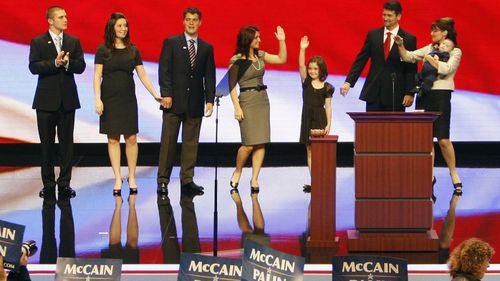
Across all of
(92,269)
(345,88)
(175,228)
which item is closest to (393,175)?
(175,228)

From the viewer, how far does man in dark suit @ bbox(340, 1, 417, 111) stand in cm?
1034

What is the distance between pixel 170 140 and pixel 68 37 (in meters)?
1.21

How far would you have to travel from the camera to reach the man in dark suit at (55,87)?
1043 centimetres

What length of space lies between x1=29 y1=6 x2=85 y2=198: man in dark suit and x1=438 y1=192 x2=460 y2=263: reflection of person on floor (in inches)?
125

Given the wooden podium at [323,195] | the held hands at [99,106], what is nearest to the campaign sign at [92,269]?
the wooden podium at [323,195]

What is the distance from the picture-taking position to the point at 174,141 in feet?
35.3

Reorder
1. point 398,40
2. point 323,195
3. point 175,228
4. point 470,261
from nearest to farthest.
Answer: point 470,261
point 323,195
point 175,228
point 398,40

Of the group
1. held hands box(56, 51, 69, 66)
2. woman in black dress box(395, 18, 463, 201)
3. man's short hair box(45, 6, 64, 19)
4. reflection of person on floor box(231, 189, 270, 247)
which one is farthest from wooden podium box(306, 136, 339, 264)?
man's short hair box(45, 6, 64, 19)

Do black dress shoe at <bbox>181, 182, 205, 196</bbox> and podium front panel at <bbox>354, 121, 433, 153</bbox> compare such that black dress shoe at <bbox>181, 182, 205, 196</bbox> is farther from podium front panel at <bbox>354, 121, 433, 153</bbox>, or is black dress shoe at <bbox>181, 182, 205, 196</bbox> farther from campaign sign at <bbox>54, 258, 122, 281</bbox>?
campaign sign at <bbox>54, 258, 122, 281</bbox>

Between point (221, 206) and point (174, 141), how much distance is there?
0.91 meters

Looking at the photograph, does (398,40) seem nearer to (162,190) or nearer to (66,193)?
(162,190)

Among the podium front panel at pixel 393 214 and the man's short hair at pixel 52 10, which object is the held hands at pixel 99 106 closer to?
the man's short hair at pixel 52 10

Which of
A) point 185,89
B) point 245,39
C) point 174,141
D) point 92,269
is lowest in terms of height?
point 92,269

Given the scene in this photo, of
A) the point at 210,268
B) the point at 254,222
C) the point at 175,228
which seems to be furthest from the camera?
the point at 254,222
